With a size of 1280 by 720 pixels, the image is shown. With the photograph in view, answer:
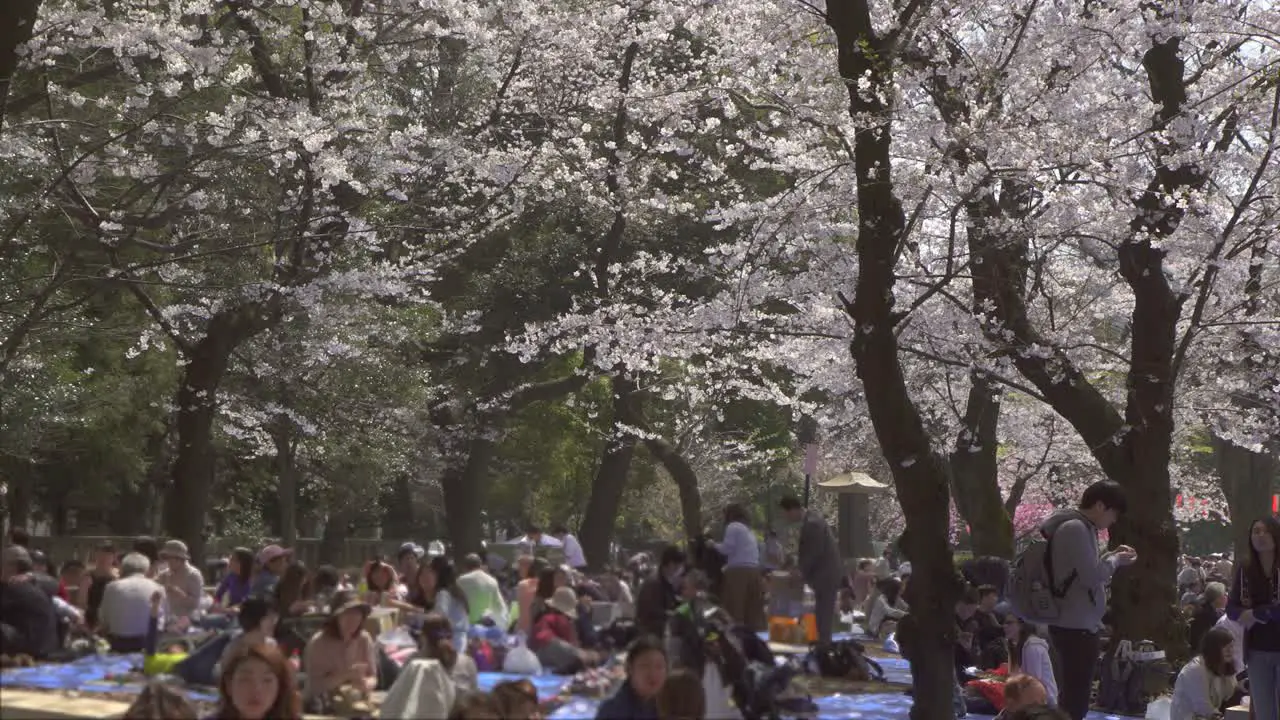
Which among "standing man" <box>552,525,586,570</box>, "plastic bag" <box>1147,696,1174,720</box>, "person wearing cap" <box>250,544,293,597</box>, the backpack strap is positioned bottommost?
"plastic bag" <box>1147,696,1174,720</box>

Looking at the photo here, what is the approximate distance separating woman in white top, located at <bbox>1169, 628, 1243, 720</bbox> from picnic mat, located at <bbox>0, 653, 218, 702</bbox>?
936cm

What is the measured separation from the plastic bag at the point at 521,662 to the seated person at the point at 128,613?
1633mm

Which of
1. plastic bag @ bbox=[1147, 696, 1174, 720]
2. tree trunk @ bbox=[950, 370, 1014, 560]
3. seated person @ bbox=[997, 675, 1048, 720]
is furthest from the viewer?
tree trunk @ bbox=[950, 370, 1014, 560]

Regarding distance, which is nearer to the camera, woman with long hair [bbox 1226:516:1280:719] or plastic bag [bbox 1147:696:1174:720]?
woman with long hair [bbox 1226:516:1280:719]

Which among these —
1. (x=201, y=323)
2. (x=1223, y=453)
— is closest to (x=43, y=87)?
(x=201, y=323)

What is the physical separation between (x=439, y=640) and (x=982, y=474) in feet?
56.7

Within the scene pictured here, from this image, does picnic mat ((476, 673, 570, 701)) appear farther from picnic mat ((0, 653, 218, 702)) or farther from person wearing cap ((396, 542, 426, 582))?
picnic mat ((0, 653, 218, 702))

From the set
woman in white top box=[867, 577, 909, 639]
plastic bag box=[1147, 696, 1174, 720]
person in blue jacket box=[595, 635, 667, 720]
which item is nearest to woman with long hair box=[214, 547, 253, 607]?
person in blue jacket box=[595, 635, 667, 720]

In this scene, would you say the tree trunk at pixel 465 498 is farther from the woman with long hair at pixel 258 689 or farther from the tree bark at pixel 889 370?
the tree bark at pixel 889 370

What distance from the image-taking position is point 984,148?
49.1 ft

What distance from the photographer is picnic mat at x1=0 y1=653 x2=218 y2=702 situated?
22.3ft

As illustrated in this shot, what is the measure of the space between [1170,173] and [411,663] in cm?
1288

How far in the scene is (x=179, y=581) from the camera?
7621mm

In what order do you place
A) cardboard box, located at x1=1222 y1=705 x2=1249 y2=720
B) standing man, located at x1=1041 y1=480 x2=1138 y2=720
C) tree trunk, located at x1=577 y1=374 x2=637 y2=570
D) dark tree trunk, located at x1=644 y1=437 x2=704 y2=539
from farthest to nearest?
cardboard box, located at x1=1222 y1=705 x2=1249 y2=720, standing man, located at x1=1041 y1=480 x2=1138 y2=720, dark tree trunk, located at x1=644 y1=437 x2=704 y2=539, tree trunk, located at x1=577 y1=374 x2=637 y2=570
